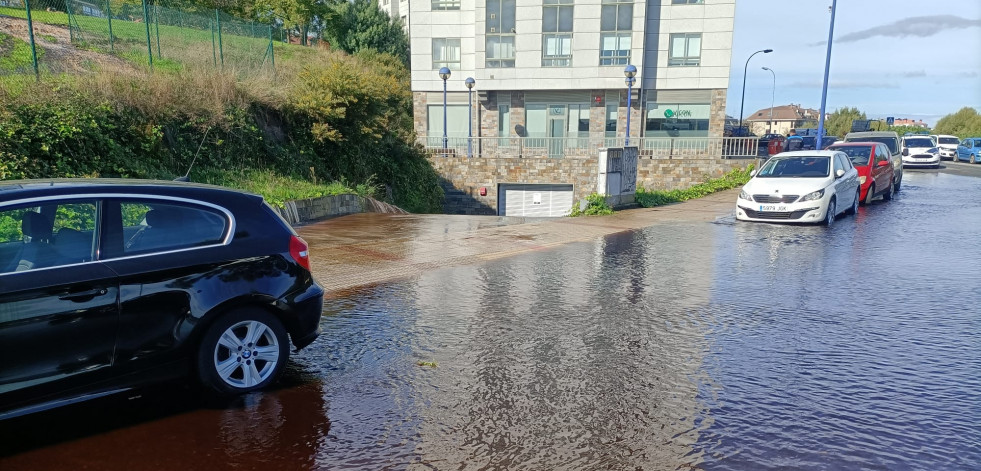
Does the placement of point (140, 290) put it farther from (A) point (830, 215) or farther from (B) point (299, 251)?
(A) point (830, 215)

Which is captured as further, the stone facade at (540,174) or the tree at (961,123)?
the tree at (961,123)

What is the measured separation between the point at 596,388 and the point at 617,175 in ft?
42.6

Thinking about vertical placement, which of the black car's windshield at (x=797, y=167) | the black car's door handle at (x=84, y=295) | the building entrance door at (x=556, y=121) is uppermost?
the building entrance door at (x=556, y=121)

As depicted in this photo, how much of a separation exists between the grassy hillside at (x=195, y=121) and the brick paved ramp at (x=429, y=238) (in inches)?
89.4

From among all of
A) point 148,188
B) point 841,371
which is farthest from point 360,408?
point 841,371

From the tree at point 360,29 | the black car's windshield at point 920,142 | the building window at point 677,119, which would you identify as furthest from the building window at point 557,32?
the black car's windshield at point 920,142

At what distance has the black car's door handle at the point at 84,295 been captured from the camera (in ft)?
12.3

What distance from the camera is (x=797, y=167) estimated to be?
47.1 feet

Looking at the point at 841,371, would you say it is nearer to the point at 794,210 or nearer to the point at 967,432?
the point at 967,432

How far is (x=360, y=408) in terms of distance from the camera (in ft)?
14.4

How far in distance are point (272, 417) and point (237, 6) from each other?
4869 centimetres

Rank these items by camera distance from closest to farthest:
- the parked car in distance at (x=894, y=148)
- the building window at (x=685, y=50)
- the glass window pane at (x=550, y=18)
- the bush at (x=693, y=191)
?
the bush at (x=693, y=191) < the parked car in distance at (x=894, y=148) < the building window at (x=685, y=50) < the glass window pane at (x=550, y=18)

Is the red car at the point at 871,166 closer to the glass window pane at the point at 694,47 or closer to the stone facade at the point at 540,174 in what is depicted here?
the stone facade at the point at 540,174

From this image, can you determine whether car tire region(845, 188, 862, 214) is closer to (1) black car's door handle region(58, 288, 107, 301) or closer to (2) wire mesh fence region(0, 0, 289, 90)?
(1) black car's door handle region(58, 288, 107, 301)
